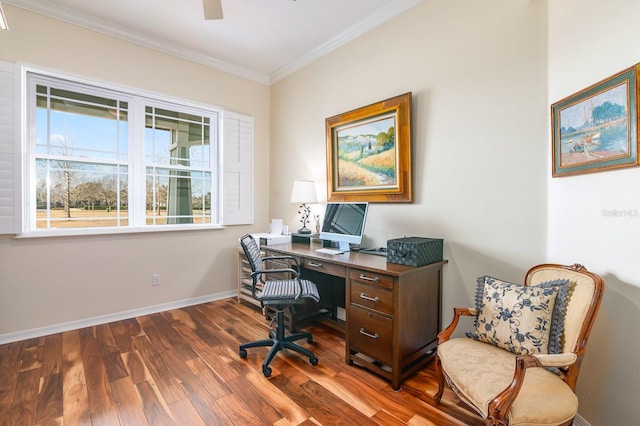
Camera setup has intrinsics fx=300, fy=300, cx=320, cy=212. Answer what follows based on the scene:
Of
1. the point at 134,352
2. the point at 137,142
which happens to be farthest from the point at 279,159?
the point at 134,352

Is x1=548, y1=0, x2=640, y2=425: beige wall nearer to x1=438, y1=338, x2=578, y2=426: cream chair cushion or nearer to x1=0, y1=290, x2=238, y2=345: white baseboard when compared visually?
x1=438, y1=338, x2=578, y2=426: cream chair cushion

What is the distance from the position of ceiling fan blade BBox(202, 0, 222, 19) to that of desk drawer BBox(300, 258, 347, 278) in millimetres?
1844

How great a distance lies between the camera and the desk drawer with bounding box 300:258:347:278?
7.53 ft

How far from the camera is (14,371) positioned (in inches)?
85.1

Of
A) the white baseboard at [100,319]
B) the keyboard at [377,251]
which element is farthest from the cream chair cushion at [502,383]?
the white baseboard at [100,319]

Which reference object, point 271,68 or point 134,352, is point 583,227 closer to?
point 134,352

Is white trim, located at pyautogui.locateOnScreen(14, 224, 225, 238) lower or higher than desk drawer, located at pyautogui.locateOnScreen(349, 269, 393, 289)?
higher

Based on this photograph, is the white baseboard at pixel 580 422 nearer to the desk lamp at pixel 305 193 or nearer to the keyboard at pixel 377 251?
the keyboard at pixel 377 251

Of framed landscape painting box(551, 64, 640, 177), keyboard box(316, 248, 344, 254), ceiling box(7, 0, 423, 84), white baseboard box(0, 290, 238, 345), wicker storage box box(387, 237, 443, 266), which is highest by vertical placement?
ceiling box(7, 0, 423, 84)

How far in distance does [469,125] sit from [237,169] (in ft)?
9.15

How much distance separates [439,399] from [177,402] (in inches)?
62.7

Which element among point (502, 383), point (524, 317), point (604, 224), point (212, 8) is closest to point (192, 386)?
point (502, 383)

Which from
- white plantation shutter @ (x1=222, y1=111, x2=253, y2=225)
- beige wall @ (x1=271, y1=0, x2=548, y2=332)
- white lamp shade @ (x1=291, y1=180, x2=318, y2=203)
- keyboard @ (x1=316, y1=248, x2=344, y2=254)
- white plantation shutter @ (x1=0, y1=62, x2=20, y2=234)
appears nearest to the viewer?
beige wall @ (x1=271, y1=0, x2=548, y2=332)

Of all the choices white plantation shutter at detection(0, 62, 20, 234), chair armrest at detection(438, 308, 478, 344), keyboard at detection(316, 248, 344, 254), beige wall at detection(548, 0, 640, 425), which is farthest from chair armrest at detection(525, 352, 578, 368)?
white plantation shutter at detection(0, 62, 20, 234)
